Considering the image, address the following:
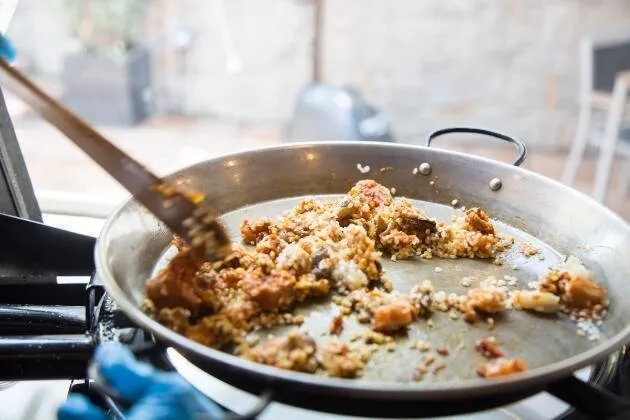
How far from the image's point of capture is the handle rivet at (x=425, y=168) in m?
1.41

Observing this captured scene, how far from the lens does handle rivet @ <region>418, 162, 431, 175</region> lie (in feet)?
4.62

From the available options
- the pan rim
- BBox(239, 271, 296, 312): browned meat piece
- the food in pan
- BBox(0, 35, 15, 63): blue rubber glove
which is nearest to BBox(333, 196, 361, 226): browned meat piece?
the food in pan

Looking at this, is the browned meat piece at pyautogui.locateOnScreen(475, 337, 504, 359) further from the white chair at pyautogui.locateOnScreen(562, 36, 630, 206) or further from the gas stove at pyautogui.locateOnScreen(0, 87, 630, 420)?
the white chair at pyautogui.locateOnScreen(562, 36, 630, 206)

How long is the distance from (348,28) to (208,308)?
2.76 m

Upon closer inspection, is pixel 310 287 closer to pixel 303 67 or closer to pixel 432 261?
pixel 432 261

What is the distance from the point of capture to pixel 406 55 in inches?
138

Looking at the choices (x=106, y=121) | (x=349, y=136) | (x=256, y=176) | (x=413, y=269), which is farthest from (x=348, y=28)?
(x=413, y=269)

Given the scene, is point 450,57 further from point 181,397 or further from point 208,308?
point 181,397

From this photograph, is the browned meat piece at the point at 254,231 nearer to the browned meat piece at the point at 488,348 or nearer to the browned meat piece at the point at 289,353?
the browned meat piece at the point at 289,353

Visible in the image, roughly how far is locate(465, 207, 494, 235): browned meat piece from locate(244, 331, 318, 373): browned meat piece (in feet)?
1.55

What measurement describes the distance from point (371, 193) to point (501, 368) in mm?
527

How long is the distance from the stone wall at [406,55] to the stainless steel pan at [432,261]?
212 cm

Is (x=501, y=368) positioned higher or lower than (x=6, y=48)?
lower

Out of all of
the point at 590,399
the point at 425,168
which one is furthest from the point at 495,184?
the point at 590,399
